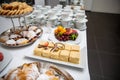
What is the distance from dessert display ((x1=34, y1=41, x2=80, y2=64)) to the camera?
1.91 feet

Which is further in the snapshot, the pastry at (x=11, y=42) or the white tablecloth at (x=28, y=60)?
the pastry at (x=11, y=42)

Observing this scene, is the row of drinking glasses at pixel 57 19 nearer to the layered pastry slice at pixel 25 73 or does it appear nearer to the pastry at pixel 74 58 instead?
the pastry at pixel 74 58

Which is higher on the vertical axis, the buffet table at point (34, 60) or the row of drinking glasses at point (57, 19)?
the row of drinking glasses at point (57, 19)

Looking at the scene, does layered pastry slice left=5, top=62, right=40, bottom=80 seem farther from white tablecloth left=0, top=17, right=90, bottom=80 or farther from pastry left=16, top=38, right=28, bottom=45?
pastry left=16, top=38, right=28, bottom=45

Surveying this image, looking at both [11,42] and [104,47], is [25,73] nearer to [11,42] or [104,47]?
[11,42]

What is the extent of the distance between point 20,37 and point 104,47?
4.94ft

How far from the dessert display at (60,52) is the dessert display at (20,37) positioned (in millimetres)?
138

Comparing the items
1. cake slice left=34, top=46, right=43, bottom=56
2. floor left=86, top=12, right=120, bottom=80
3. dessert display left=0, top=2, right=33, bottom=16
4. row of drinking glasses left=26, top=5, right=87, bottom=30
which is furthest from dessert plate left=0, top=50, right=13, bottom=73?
floor left=86, top=12, right=120, bottom=80

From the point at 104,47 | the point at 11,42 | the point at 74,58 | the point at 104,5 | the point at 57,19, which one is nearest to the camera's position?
the point at 74,58

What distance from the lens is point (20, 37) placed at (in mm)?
768

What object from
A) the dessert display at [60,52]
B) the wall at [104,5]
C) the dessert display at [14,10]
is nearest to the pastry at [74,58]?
the dessert display at [60,52]

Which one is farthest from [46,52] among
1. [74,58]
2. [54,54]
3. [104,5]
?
[104,5]

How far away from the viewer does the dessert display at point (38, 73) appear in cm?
46

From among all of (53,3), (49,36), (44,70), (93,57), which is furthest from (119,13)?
(44,70)
